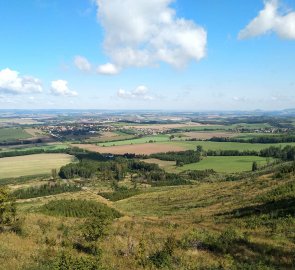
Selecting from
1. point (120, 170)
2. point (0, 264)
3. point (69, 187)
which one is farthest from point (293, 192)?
point (120, 170)

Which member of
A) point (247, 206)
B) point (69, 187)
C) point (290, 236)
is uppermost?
point (290, 236)

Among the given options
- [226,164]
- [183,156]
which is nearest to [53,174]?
[183,156]

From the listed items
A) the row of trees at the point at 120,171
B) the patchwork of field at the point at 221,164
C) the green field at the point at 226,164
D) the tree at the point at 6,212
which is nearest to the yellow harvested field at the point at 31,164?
the row of trees at the point at 120,171

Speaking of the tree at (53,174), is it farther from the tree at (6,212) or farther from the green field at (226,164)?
the tree at (6,212)

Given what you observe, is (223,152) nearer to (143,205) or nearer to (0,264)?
(143,205)

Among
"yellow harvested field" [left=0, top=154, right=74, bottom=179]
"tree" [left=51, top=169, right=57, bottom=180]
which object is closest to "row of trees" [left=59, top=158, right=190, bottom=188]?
"tree" [left=51, top=169, right=57, bottom=180]

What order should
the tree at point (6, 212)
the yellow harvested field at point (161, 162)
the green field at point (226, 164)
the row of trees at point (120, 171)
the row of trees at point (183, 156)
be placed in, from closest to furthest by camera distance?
the tree at point (6, 212)
the row of trees at point (120, 171)
the green field at point (226, 164)
the yellow harvested field at point (161, 162)
the row of trees at point (183, 156)
